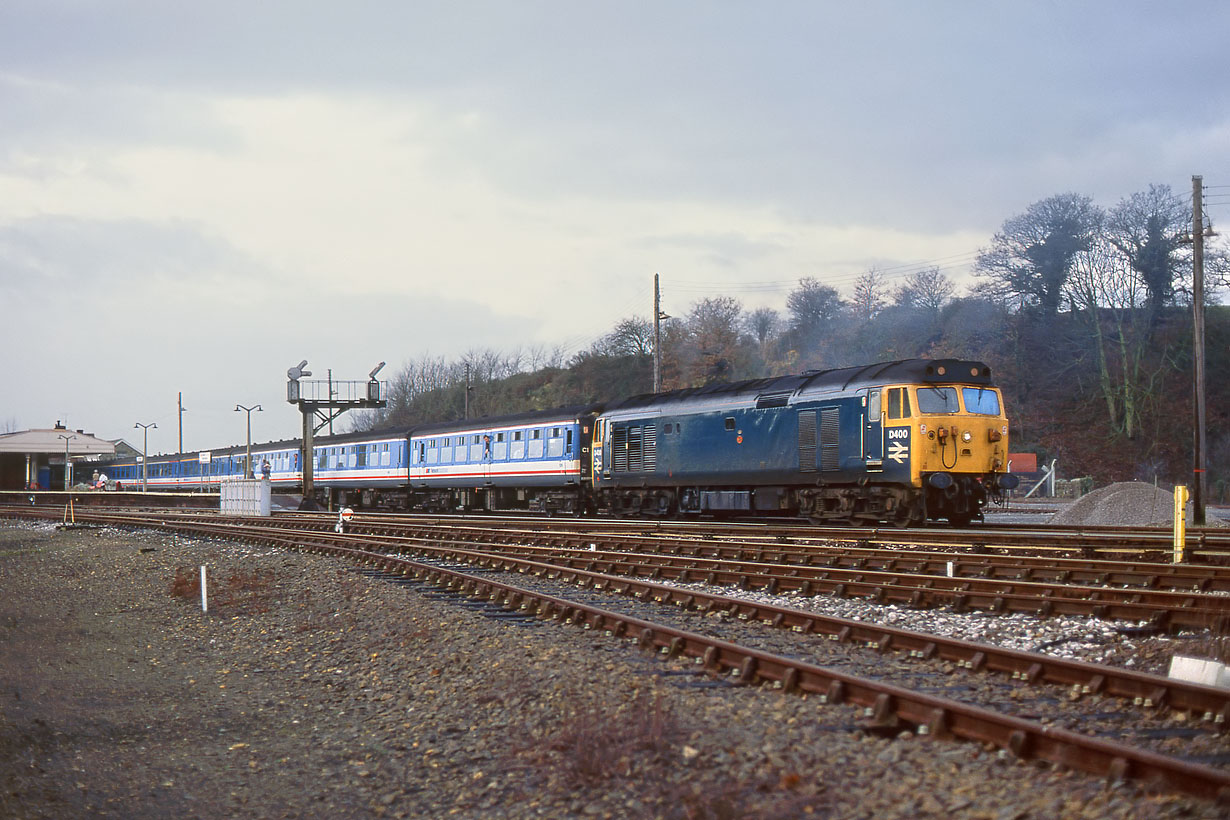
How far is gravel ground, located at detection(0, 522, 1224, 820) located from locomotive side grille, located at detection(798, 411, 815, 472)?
1094cm

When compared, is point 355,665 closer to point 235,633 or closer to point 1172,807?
point 235,633

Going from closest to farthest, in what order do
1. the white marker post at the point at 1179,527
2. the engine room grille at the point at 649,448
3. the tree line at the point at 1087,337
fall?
the white marker post at the point at 1179,527
the engine room grille at the point at 649,448
the tree line at the point at 1087,337

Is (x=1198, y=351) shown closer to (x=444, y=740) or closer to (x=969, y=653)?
(x=969, y=653)

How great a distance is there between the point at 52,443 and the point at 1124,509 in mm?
89263

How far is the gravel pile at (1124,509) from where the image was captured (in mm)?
25703

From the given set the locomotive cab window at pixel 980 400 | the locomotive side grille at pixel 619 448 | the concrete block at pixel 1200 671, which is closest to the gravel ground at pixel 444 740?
the concrete block at pixel 1200 671

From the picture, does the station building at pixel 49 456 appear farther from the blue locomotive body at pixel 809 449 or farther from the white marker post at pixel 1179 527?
the white marker post at pixel 1179 527

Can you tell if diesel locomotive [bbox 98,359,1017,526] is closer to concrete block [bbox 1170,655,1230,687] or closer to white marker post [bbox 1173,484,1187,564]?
white marker post [bbox 1173,484,1187,564]

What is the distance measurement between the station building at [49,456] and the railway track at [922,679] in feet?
296

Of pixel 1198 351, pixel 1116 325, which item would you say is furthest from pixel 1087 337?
pixel 1198 351

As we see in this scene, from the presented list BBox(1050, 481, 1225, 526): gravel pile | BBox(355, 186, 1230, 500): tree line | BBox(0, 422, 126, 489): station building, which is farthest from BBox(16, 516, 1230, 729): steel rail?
BBox(0, 422, 126, 489): station building

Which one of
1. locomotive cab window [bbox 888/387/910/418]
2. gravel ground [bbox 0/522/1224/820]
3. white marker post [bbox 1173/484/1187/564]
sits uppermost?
locomotive cab window [bbox 888/387/910/418]

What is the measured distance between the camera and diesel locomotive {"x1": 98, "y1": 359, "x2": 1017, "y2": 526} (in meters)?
20.5

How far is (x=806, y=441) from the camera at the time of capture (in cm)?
2230
